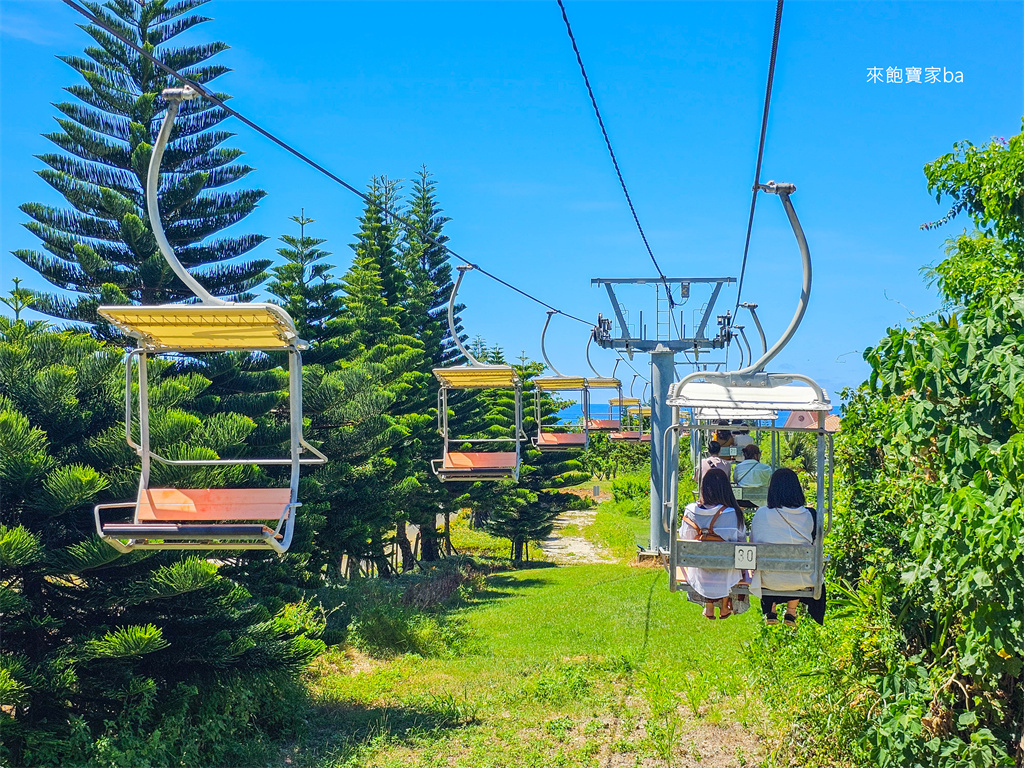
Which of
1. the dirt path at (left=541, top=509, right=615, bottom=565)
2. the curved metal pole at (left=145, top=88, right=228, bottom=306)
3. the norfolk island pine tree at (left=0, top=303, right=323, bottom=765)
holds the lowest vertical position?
the dirt path at (left=541, top=509, right=615, bottom=565)

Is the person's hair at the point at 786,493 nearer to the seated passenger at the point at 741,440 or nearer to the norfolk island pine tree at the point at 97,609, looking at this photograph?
the seated passenger at the point at 741,440

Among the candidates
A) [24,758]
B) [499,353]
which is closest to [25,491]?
[24,758]

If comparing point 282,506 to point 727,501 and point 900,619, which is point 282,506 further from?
point 900,619

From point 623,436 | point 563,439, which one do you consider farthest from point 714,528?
point 623,436

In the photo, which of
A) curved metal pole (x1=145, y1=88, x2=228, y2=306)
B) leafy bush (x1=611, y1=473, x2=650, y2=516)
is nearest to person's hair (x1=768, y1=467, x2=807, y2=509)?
curved metal pole (x1=145, y1=88, x2=228, y2=306)

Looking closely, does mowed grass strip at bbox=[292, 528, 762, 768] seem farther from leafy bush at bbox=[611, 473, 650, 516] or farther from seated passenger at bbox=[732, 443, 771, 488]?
leafy bush at bbox=[611, 473, 650, 516]

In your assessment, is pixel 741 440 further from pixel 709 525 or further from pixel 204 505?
pixel 204 505

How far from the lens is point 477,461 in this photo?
11.4 meters

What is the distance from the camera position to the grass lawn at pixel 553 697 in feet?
30.1

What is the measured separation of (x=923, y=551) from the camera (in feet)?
17.7

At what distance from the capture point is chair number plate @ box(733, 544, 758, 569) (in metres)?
5.95

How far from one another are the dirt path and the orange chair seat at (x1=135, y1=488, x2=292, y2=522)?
2394 cm

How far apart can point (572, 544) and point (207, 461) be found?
2881cm

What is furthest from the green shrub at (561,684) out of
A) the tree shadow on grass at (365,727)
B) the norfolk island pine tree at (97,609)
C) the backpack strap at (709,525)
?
the backpack strap at (709,525)
